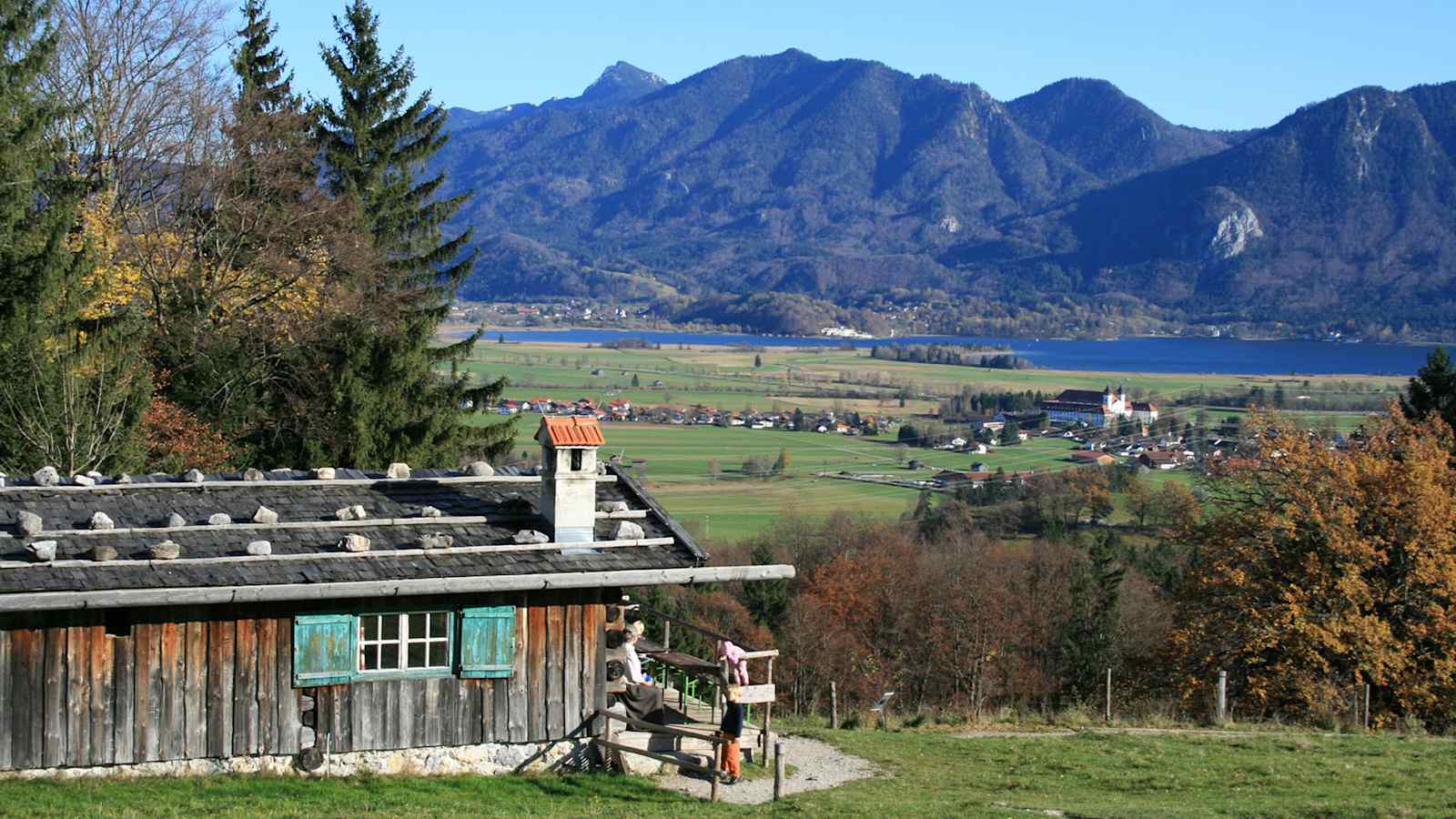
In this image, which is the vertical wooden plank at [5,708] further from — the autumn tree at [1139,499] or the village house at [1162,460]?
the village house at [1162,460]

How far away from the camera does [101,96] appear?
109 ft

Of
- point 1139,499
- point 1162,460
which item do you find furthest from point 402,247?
point 1162,460

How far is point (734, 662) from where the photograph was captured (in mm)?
16234

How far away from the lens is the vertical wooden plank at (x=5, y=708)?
47.1 feet

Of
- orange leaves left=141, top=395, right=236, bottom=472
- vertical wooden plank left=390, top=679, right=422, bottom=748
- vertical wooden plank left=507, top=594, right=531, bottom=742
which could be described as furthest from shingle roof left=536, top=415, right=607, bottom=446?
orange leaves left=141, top=395, right=236, bottom=472

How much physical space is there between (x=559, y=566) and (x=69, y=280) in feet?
56.0

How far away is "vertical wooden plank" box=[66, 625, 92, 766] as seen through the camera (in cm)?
1463

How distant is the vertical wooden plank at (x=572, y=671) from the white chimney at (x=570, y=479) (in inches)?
35.1

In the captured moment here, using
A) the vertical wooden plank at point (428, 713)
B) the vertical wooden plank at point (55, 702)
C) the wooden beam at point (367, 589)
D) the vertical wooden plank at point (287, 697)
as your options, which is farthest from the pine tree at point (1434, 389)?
the vertical wooden plank at point (55, 702)

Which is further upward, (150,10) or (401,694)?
(150,10)

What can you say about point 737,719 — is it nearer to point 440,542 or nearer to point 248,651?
point 440,542

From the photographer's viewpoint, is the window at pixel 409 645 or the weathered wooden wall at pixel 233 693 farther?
the window at pixel 409 645

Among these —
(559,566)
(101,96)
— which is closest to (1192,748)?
(559,566)

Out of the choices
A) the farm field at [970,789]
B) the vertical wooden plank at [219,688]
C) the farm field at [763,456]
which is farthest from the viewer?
the farm field at [763,456]
